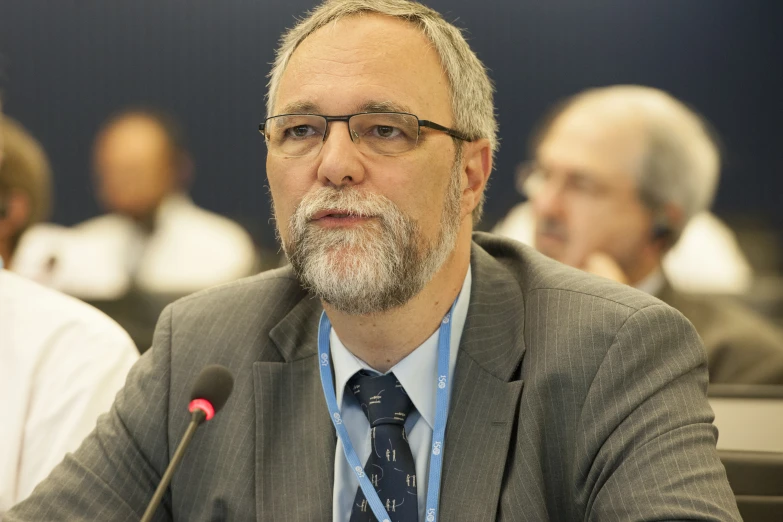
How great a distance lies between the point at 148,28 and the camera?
3428 millimetres

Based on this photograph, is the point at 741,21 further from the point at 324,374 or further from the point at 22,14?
the point at 22,14

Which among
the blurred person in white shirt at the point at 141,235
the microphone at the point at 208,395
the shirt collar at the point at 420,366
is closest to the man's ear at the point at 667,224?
the blurred person in white shirt at the point at 141,235

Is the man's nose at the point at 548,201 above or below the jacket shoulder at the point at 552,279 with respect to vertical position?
below

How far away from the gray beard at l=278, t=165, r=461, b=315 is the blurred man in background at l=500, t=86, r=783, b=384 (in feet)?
5.66

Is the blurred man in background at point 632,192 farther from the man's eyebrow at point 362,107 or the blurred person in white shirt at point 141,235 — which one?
the man's eyebrow at point 362,107

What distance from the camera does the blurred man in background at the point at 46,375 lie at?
1894 millimetres

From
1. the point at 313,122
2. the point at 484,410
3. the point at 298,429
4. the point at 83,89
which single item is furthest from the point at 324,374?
the point at 83,89

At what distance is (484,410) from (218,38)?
7.81 ft

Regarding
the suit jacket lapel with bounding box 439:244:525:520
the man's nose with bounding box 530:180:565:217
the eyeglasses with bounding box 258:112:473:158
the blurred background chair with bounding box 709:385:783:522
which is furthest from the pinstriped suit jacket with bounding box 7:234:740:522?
the blurred background chair with bounding box 709:385:783:522

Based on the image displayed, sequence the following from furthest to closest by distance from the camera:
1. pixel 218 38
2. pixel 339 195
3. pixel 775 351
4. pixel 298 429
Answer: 1. pixel 218 38
2. pixel 775 351
3. pixel 298 429
4. pixel 339 195

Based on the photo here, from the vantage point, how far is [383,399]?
1.55 metres

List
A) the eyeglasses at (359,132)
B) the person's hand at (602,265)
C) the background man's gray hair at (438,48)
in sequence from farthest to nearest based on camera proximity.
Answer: the person's hand at (602,265) < the background man's gray hair at (438,48) < the eyeglasses at (359,132)

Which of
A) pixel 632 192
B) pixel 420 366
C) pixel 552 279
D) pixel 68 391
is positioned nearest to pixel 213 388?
pixel 420 366

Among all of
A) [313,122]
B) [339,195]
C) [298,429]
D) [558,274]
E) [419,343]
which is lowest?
[298,429]
